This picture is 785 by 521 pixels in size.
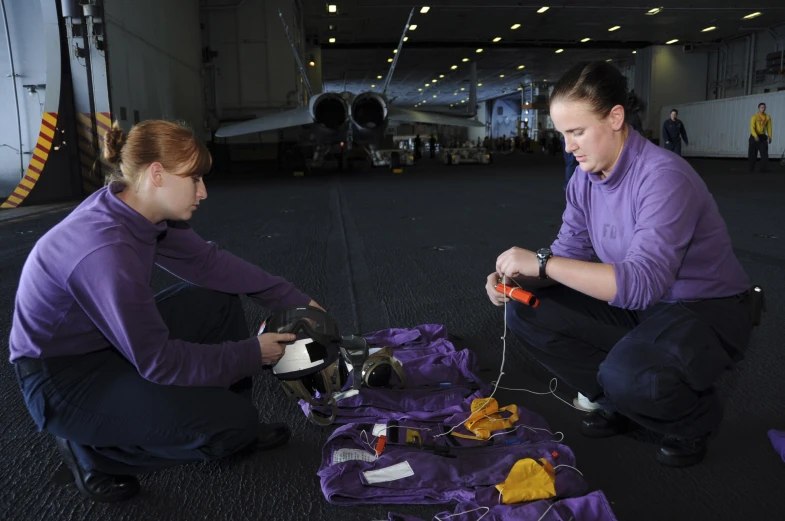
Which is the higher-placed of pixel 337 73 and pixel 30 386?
pixel 337 73

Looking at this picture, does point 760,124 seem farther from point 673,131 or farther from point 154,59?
point 154,59

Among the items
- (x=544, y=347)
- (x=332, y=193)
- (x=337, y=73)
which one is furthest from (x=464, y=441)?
(x=337, y=73)

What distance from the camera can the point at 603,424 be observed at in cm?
203

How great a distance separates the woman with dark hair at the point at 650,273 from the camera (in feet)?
5.34

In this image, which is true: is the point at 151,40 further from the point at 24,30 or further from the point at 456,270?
the point at 456,270

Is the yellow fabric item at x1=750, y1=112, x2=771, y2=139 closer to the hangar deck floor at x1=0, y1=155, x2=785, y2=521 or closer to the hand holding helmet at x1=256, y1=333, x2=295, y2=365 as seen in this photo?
the hangar deck floor at x1=0, y1=155, x2=785, y2=521

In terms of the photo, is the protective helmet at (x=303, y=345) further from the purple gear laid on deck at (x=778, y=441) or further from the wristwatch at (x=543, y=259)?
the purple gear laid on deck at (x=778, y=441)

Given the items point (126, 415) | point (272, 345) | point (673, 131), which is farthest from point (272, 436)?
point (673, 131)

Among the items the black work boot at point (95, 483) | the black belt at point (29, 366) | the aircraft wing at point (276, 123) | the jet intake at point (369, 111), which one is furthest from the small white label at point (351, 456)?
the aircraft wing at point (276, 123)

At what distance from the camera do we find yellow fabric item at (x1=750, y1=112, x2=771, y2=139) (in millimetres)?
13664

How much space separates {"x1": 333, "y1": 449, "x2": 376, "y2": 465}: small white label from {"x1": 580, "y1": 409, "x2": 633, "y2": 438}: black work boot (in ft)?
2.62

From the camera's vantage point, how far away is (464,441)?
74.7 inches

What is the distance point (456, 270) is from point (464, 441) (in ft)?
8.63

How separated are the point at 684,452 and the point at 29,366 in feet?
6.53
